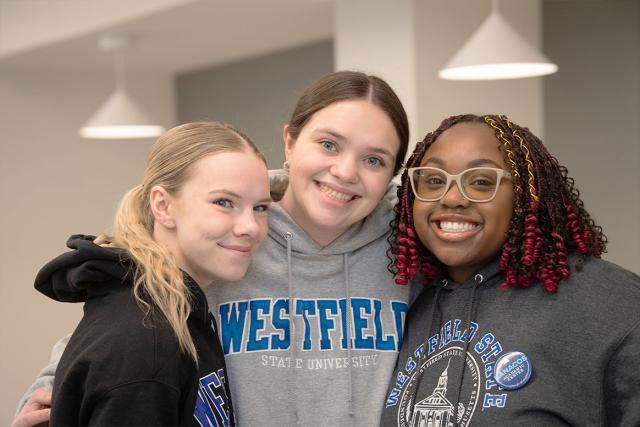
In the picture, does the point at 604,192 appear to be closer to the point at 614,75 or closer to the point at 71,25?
the point at 614,75

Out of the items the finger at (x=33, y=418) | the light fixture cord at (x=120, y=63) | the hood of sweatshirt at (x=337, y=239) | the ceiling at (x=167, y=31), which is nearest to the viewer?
the finger at (x=33, y=418)

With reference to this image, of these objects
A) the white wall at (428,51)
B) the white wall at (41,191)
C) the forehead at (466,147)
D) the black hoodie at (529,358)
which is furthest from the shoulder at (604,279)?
the white wall at (41,191)

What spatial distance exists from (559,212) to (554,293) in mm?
191

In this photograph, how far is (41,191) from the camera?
7.11 metres

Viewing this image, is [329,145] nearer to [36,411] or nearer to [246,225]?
[246,225]

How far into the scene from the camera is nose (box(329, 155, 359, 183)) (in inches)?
73.3

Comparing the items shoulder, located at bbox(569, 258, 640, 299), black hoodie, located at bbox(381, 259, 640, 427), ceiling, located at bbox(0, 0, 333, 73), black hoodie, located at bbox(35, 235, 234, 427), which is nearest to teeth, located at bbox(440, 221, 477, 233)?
black hoodie, located at bbox(381, 259, 640, 427)

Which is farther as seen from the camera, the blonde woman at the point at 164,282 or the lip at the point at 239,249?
the lip at the point at 239,249

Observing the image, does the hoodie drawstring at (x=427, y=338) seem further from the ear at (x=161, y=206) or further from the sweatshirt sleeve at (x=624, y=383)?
the ear at (x=161, y=206)

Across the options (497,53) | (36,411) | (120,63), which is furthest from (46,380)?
(120,63)

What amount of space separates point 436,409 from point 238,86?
5.81 metres

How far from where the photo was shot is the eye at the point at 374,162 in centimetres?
193

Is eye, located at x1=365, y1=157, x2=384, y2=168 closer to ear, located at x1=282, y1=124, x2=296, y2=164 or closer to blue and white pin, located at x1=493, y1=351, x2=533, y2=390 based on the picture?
ear, located at x1=282, y1=124, x2=296, y2=164

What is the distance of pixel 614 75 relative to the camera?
5164 millimetres
